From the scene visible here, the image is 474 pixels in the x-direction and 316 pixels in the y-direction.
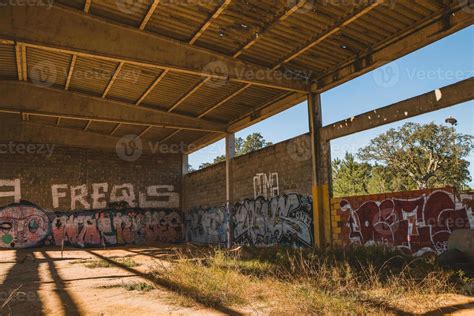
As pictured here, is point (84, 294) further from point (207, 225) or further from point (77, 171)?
point (77, 171)

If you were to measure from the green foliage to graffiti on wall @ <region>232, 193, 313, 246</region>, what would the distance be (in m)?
25.3

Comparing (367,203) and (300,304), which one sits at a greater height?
(367,203)

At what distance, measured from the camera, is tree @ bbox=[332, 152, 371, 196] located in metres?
42.4

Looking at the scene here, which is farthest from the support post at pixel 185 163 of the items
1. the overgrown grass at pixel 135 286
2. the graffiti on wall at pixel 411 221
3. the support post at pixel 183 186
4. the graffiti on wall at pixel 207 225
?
the overgrown grass at pixel 135 286

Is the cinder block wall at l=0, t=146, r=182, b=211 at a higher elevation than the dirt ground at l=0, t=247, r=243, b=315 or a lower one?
higher

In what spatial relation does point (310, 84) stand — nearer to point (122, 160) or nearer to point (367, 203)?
point (367, 203)

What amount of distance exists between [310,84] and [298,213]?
181 inches

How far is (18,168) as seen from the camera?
1994 cm

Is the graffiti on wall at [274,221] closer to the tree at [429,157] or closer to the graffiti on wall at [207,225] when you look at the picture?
the graffiti on wall at [207,225]

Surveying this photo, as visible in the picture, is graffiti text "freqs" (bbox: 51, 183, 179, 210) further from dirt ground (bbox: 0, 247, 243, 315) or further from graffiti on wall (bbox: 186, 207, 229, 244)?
dirt ground (bbox: 0, 247, 243, 315)

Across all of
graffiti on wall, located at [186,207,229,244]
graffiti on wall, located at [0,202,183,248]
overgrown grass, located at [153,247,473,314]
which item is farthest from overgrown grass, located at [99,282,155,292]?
graffiti on wall, located at [0,202,183,248]

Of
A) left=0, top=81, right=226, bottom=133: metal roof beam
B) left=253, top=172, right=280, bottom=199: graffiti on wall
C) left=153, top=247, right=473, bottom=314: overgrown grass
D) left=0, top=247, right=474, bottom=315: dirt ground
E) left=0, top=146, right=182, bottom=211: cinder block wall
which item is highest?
left=0, top=81, right=226, bottom=133: metal roof beam

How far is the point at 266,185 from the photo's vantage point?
1606 centimetres

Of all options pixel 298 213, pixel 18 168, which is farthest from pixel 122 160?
pixel 298 213
